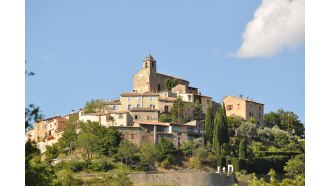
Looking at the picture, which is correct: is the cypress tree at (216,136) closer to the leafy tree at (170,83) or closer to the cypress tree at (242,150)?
the cypress tree at (242,150)

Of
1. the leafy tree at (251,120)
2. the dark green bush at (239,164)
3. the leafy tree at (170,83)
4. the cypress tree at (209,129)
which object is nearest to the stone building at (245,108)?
the leafy tree at (251,120)

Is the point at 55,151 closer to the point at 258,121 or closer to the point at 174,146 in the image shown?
the point at 174,146

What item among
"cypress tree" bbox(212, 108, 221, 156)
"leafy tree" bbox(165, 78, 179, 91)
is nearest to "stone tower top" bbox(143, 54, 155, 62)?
"leafy tree" bbox(165, 78, 179, 91)

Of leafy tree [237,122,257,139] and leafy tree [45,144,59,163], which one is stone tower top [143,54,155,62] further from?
leafy tree [45,144,59,163]

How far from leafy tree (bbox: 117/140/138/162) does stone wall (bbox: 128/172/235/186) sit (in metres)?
1.80

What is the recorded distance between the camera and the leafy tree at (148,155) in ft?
100

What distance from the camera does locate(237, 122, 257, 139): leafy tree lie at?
119ft

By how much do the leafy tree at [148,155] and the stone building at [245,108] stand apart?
10.5 m

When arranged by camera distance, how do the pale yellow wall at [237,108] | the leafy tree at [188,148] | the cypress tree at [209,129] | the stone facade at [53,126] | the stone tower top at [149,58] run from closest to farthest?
the leafy tree at [188,148]
the cypress tree at [209,129]
the stone facade at [53,126]
the pale yellow wall at [237,108]
the stone tower top at [149,58]

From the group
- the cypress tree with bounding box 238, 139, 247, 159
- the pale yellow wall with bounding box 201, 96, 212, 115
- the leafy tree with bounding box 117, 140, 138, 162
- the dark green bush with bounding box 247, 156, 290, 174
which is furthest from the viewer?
the pale yellow wall with bounding box 201, 96, 212, 115

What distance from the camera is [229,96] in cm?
4156
